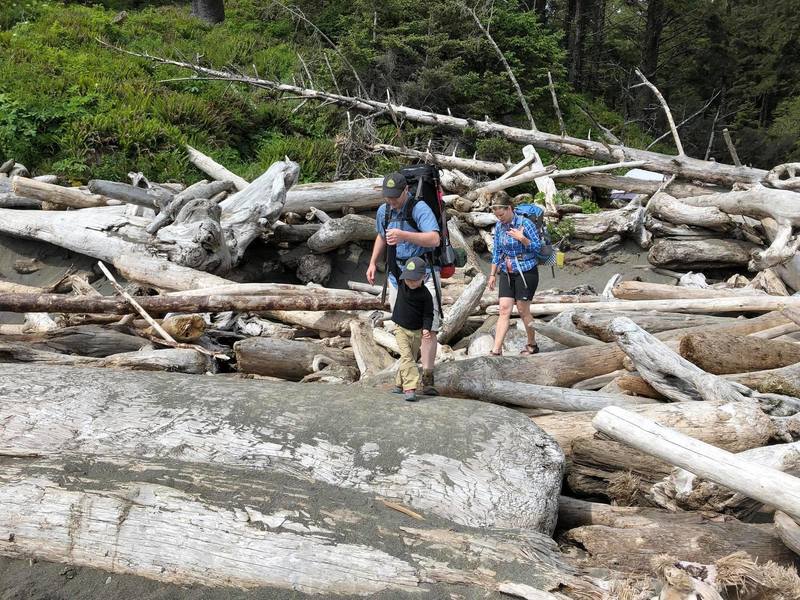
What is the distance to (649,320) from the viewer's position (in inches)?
290

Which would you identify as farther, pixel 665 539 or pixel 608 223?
pixel 608 223

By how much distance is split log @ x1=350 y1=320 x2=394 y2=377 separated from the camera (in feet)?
22.7

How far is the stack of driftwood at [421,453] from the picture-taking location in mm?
3443

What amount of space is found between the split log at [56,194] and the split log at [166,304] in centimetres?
430

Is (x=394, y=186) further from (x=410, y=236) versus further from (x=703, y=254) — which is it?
(x=703, y=254)

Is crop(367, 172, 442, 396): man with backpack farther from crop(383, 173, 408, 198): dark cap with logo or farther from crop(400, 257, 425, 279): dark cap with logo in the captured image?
crop(400, 257, 425, 279): dark cap with logo

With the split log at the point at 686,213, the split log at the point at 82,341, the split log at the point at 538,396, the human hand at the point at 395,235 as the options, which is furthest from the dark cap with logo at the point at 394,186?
the split log at the point at 686,213

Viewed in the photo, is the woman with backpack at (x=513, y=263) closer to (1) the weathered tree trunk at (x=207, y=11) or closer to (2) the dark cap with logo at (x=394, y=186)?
(2) the dark cap with logo at (x=394, y=186)

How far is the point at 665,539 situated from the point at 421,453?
1.37 m

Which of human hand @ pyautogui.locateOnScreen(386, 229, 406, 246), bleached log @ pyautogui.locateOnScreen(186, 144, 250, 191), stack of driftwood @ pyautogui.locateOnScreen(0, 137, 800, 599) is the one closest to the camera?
stack of driftwood @ pyautogui.locateOnScreen(0, 137, 800, 599)

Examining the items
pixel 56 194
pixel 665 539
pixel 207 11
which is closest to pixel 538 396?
pixel 665 539

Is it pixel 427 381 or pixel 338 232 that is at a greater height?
pixel 427 381

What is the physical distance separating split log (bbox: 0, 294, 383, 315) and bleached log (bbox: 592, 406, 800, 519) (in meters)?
4.02

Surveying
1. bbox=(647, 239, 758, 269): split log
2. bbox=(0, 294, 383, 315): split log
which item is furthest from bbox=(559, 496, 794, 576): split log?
bbox=(647, 239, 758, 269): split log
